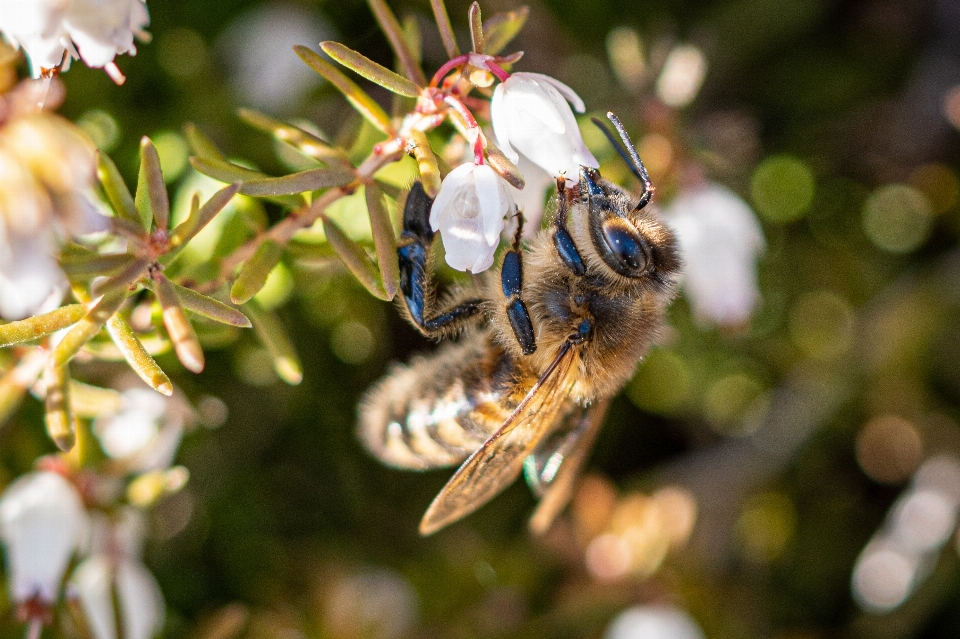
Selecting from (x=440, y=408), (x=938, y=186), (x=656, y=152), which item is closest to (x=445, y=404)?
(x=440, y=408)

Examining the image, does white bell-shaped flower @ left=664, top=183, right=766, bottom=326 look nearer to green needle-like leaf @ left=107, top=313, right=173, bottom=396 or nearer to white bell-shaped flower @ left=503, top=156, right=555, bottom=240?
white bell-shaped flower @ left=503, top=156, right=555, bottom=240

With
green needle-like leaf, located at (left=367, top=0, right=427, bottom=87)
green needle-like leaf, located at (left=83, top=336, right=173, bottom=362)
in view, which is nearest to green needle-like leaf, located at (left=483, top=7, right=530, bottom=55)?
green needle-like leaf, located at (left=367, top=0, right=427, bottom=87)

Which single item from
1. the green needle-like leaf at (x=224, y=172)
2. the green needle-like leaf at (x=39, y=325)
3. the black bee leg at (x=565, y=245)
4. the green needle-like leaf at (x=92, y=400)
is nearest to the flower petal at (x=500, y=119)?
the black bee leg at (x=565, y=245)

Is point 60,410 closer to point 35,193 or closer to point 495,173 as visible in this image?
point 35,193

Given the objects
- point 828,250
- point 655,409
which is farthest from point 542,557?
point 828,250

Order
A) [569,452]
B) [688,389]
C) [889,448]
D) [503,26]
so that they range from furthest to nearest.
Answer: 1. [889,448]
2. [688,389]
3. [569,452]
4. [503,26]

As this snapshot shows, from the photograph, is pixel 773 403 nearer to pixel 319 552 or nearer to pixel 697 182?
pixel 697 182
